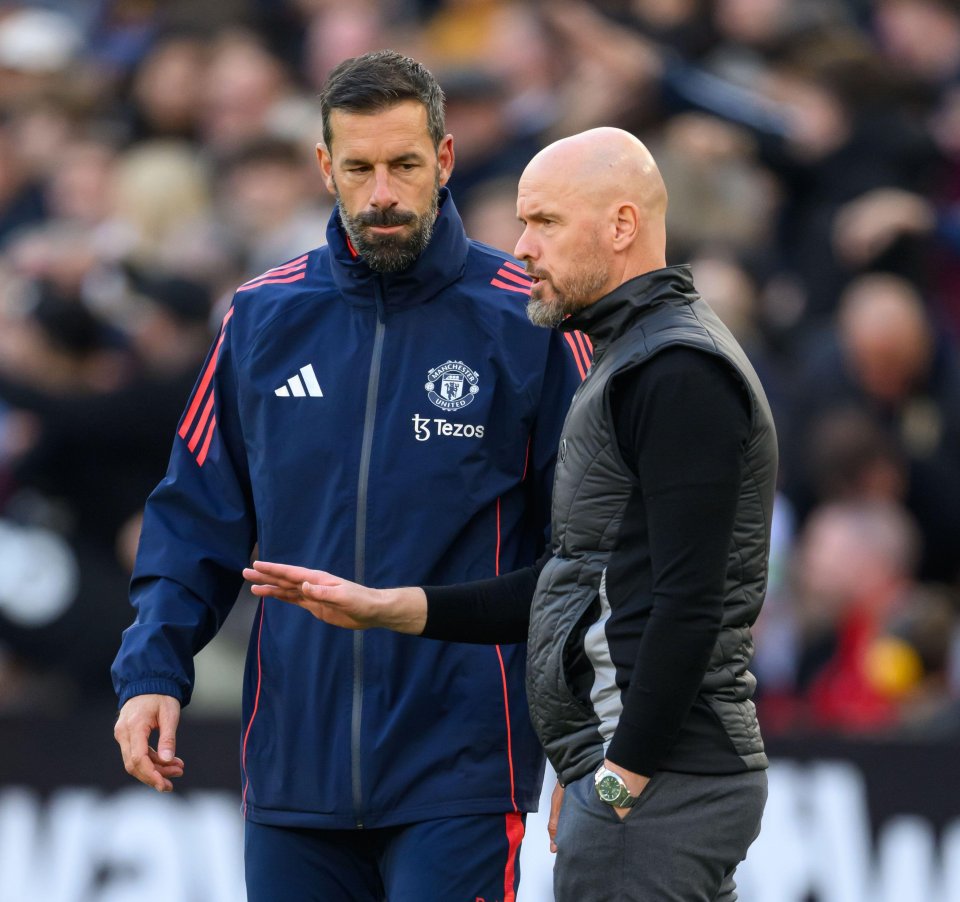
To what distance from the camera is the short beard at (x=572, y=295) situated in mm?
3562

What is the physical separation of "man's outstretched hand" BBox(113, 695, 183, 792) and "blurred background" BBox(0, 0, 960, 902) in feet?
9.00

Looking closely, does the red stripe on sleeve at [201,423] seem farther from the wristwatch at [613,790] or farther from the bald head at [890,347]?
the bald head at [890,347]

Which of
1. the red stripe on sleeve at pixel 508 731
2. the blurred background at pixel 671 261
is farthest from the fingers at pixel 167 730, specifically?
the blurred background at pixel 671 261

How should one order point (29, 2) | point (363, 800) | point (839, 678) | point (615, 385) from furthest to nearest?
point (29, 2) → point (839, 678) → point (363, 800) → point (615, 385)

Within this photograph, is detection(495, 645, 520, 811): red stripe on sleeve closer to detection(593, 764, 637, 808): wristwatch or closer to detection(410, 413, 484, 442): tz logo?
detection(410, 413, 484, 442): tz logo

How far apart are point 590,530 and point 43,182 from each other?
7829 mm

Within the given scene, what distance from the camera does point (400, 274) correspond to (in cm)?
401

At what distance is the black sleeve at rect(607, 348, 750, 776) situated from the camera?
327 centimetres

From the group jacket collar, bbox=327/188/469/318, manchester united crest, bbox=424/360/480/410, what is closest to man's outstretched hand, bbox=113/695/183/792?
manchester united crest, bbox=424/360/480/410

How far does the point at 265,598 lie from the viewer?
4.03 metres

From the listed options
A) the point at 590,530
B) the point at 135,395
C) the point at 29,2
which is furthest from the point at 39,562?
the point at 29,2

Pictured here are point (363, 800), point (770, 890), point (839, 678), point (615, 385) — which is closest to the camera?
point (615, 385)

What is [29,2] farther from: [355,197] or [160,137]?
[355,197]

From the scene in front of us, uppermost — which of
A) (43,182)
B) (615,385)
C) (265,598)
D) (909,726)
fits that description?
(43,182)
